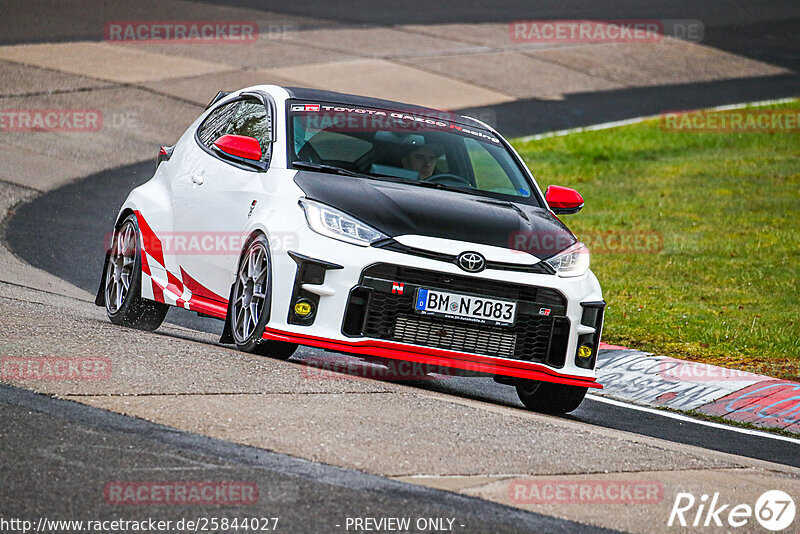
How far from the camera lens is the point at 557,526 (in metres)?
5.12

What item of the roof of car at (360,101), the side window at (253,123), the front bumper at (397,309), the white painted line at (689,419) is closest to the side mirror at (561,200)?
the roof of car at (360,101)

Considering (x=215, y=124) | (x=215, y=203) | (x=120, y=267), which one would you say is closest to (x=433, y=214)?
(x=215, y=203)

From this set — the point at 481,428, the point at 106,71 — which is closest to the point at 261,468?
the point at 481,428

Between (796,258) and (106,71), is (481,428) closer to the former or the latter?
(796,258)

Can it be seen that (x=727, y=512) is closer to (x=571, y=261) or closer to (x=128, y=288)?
(x=571, y=261)

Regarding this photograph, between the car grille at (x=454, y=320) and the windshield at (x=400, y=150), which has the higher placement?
the windshield at (x=400, y=150)

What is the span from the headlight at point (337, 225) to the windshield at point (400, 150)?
0.66m

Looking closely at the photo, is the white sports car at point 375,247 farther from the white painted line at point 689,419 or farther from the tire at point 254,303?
the white painted line at point 689,419

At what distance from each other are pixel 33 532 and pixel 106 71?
59.8 ft

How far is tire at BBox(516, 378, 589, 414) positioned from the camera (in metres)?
8.06

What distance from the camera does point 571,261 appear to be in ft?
25.4

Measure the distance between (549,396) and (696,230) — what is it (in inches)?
332

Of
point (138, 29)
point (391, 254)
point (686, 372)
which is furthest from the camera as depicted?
point (138, 29)

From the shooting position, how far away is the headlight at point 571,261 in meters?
7.65
